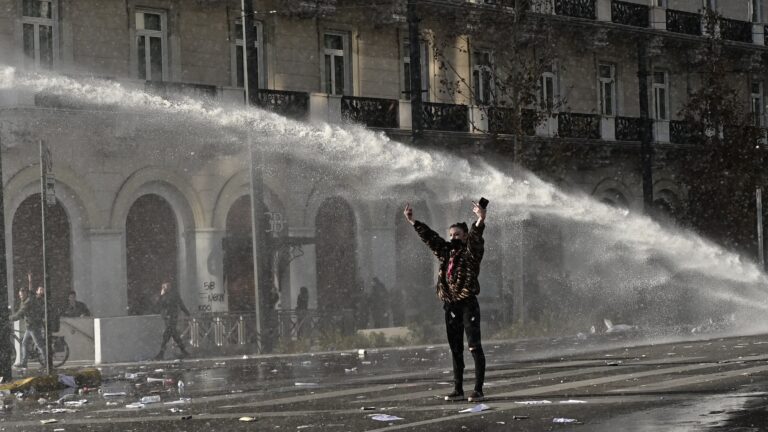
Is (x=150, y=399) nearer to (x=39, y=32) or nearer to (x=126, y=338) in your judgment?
(x=126, y=338)

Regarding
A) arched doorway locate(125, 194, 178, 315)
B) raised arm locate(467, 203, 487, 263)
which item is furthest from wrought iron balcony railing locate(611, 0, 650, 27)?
raised arm locate(467, 203, 487, 263)

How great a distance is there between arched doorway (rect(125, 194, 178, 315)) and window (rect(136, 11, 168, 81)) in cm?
273

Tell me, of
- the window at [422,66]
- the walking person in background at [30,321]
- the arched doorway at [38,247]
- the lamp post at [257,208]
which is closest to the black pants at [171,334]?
the lamp post at [257,208]

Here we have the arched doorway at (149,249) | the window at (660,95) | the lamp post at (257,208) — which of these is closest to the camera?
the lamp post at (257,208)

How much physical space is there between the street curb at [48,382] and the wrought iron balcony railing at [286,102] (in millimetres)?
14395

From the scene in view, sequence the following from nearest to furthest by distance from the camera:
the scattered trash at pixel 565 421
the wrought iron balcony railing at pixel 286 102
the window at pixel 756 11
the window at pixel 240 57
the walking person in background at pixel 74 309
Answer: the scattered trash at pixel 565 421
the walking person in background at pixel 74 309
the wrought iron balcony railing at pixel 286 102
the window at pixel 240 57
the window at pixel 756 11

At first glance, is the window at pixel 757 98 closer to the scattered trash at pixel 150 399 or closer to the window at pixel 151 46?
the window at pixel 151 46

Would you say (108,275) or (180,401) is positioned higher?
(108,275)

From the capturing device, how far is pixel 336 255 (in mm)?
36625

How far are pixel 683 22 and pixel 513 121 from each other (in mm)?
15029

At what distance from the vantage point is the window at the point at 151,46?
32.6 meters

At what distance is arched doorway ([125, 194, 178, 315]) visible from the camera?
32.4m

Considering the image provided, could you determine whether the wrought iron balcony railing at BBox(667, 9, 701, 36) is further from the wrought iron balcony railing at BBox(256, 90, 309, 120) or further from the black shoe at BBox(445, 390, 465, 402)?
the black shoe at BBox(445, 390, 465, 402)

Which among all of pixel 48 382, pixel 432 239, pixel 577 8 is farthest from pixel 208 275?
pixel 432 239
